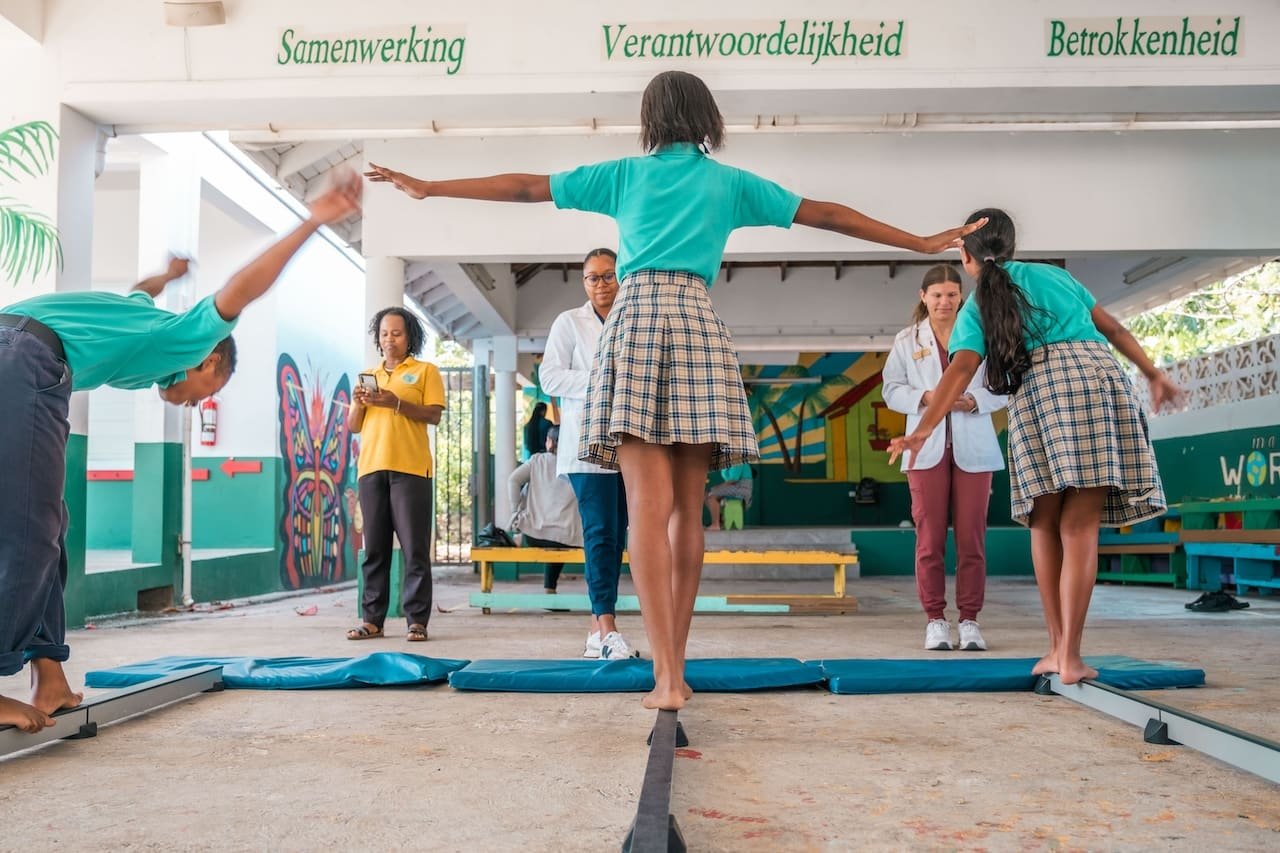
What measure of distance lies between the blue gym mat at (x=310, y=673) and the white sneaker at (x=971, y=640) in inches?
86.1

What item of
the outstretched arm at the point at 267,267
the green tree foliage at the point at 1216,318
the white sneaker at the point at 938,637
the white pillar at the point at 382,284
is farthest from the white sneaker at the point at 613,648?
the green tree foliage at the point at 1216,318

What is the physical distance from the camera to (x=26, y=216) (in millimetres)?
5438

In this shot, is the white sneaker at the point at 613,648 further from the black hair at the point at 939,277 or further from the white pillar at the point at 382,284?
the white pillar at the point at 382,284

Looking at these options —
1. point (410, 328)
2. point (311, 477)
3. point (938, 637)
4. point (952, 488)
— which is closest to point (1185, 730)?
point (938, 637)

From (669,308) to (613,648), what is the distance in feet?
5.06

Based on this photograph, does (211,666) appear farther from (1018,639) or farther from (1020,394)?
(1018,639)

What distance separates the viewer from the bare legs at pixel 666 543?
2654mm

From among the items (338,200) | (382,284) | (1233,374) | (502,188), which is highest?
(382,284)

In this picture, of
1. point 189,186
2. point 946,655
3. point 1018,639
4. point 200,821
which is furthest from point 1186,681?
point 189,186

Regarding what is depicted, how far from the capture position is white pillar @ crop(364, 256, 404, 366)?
7.12m

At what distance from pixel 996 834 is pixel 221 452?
9.46m

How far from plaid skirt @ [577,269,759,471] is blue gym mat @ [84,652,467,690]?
41.6 inches

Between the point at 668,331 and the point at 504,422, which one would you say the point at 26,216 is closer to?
the point at 668,331

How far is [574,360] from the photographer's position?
4223mm
